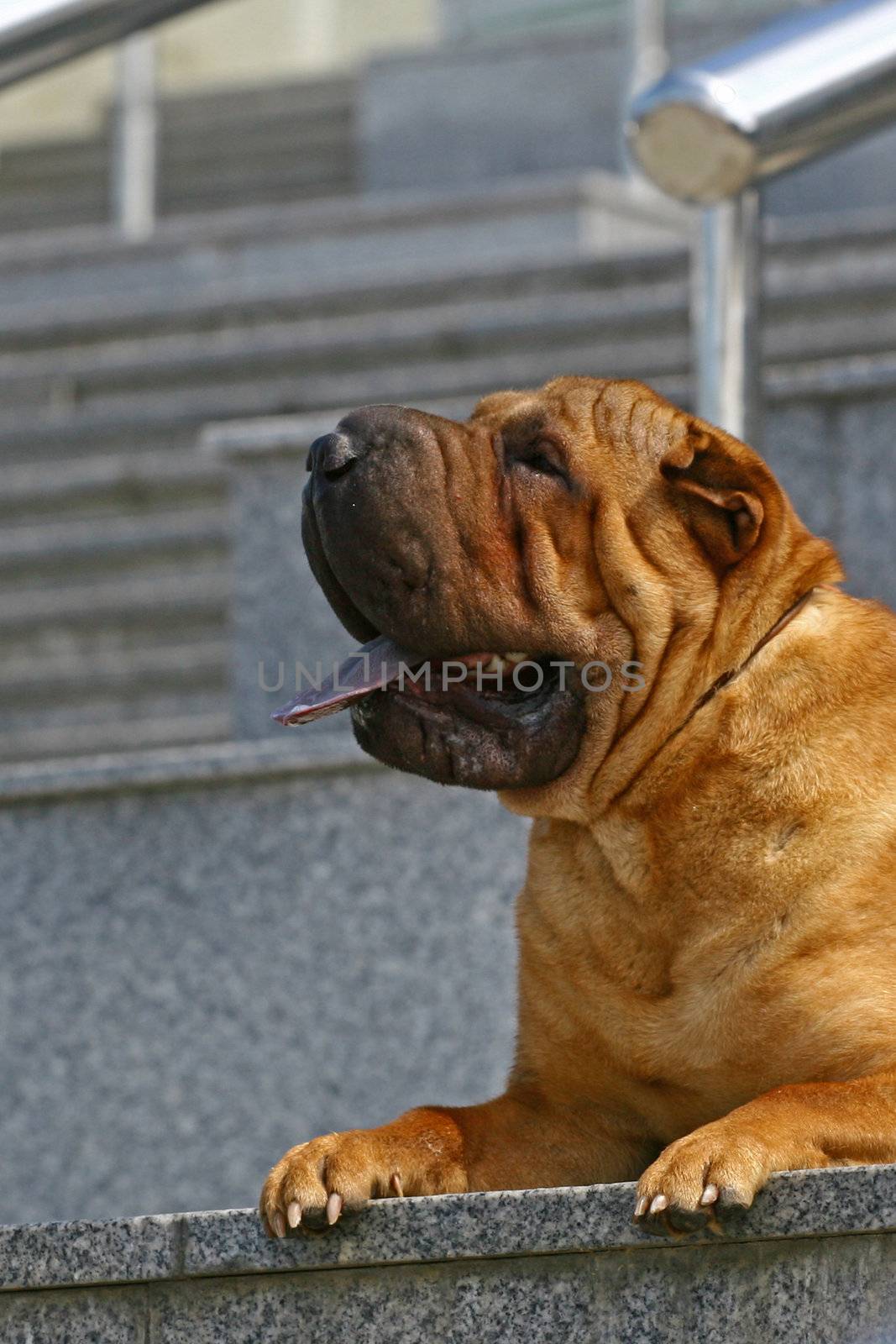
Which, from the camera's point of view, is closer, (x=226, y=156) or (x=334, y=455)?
(x=334, y=455)

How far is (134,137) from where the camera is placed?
9703 mm

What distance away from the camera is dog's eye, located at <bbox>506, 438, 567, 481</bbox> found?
338cm

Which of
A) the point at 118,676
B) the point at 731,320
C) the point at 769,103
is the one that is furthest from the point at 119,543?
the point at 769,103

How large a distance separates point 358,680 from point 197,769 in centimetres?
129

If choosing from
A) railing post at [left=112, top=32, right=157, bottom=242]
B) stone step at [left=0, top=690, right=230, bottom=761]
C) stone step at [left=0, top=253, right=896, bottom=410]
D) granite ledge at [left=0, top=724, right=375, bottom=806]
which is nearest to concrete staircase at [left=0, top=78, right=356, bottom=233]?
railing post at [left=112, top=32, right=157, bottom=242]

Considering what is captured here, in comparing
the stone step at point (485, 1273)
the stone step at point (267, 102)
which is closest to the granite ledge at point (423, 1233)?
the stone step at point (485, 1273)

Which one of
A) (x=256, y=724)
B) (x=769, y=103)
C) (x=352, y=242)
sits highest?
(x=352, y=242)

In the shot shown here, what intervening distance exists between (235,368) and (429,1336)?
16.0ft

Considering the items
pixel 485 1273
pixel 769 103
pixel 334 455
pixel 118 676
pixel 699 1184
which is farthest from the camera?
pixel 118 676

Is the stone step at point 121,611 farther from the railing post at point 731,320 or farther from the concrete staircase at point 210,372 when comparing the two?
the railing post at point 731,320

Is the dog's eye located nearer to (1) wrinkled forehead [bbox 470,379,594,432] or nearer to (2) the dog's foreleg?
(1) wrinkled forehead [bbox 470,379,594,432]

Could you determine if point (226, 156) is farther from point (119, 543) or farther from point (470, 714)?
point (470, 714)

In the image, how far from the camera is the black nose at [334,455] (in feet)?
10.6

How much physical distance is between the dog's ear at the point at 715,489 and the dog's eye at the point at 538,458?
17cm
